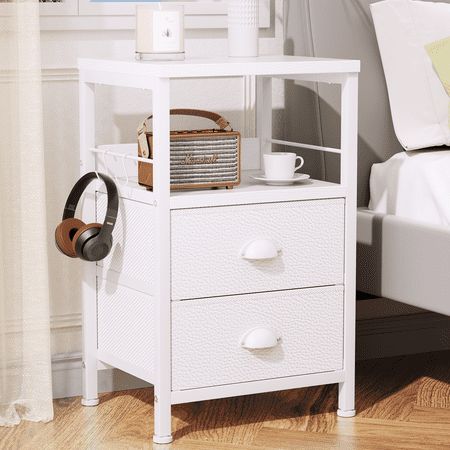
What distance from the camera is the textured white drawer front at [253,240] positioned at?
2205 millimetres

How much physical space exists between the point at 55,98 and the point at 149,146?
0.39m

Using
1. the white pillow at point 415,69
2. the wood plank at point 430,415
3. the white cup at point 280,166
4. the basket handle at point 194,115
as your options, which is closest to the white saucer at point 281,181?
the white cup at point 280,166

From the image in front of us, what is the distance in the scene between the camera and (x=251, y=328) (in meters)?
2.29

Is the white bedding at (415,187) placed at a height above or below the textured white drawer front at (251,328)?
above

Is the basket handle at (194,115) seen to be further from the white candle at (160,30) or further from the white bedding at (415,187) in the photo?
the white bedding at (415,187)

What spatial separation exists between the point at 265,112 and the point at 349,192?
0.43 metres

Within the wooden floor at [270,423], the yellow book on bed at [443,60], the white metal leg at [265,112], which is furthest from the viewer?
the white metal leg at [265,112]

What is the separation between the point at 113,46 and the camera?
101 inches

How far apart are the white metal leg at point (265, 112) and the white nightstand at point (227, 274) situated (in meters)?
0.22

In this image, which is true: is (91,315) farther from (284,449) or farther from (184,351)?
(284,449)

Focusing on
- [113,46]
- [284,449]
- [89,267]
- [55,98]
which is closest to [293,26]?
[113,46]

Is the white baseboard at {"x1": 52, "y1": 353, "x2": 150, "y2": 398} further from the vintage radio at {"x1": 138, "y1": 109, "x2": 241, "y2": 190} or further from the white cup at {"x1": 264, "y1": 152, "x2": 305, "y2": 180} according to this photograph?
the white cup at {"x1": 264, "y1": 152, "x2": 305, "y2": 180}

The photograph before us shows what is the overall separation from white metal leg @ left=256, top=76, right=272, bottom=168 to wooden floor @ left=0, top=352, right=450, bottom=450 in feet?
1.99

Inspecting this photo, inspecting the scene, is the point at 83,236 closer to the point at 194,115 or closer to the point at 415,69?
the point at 194,115
